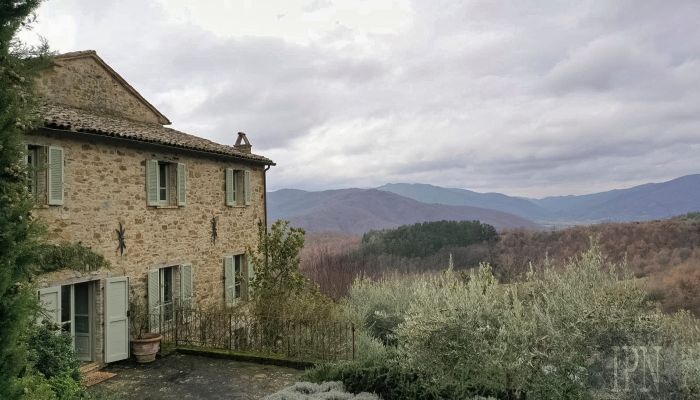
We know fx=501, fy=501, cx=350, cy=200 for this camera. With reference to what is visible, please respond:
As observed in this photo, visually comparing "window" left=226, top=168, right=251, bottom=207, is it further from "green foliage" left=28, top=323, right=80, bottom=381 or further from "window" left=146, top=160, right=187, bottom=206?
"green foliage" left=28, top=323, right=80, bottom=381

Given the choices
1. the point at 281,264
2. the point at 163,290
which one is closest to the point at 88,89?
the point at 163,290

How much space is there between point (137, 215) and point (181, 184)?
164 cm

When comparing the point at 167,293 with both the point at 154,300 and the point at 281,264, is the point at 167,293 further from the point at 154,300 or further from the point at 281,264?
the point at 281,264

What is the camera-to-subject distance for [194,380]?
32.5ft

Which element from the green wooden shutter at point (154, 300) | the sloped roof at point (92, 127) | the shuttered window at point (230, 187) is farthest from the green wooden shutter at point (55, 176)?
the shuttered window at point (230, 187)

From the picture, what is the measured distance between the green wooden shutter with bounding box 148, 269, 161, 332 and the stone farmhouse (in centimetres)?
4

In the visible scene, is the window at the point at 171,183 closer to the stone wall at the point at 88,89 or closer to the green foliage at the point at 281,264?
the green foliage at the point at 281,264

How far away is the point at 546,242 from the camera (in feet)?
155

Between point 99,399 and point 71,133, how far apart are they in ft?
17.5

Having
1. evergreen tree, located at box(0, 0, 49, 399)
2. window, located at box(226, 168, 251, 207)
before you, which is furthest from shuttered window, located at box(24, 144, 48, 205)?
window, located at box(226, 168, 251, 207)

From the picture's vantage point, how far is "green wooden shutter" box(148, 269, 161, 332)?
12117mm

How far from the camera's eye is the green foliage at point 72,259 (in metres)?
9.59

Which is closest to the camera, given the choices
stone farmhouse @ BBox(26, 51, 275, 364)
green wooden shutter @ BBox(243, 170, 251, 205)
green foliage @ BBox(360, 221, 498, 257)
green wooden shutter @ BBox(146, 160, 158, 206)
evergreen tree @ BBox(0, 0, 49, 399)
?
evergreen tree @ BBox(0, 0, 49, 399)

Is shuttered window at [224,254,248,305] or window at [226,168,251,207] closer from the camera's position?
shuttered window at [224,254,248,305]
